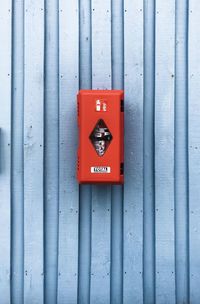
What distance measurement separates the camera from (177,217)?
10.6 feet

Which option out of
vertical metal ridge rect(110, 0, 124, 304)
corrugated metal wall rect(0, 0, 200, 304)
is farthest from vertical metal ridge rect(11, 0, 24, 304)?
vertical metal ridge rect(110, 0, 124, 304)

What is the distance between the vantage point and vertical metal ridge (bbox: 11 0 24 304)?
3.21 metres

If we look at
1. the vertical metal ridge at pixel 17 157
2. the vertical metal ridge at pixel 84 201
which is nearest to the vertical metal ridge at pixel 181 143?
the vertical metal ridge at pixel 84 201

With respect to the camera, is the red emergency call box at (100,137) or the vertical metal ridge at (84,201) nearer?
the red emergency call box at (100,137)

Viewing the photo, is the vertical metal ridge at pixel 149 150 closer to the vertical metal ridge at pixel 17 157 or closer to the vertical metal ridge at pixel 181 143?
the vertical metal ridge at pixel 181 143

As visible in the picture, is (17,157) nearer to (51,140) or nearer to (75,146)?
(51,140)

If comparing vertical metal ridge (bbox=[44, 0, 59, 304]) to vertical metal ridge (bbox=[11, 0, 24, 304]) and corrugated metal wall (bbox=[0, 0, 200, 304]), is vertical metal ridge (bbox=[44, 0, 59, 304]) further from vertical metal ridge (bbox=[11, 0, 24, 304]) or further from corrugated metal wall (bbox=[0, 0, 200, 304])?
vertical metal ridge (bbox=[11, 0, 24, 304])

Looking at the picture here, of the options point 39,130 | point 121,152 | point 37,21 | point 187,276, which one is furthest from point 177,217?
point 37,21

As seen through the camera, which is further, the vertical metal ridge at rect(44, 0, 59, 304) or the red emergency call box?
the vertical metal ridge at rect(44, 0, 59, 304)

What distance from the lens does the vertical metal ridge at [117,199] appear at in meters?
3.21

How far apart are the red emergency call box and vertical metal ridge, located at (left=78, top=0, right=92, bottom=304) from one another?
274mm

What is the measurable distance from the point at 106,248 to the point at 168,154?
789 mm

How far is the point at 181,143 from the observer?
10.6ft

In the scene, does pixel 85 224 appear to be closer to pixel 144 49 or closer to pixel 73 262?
pixel 73 262
